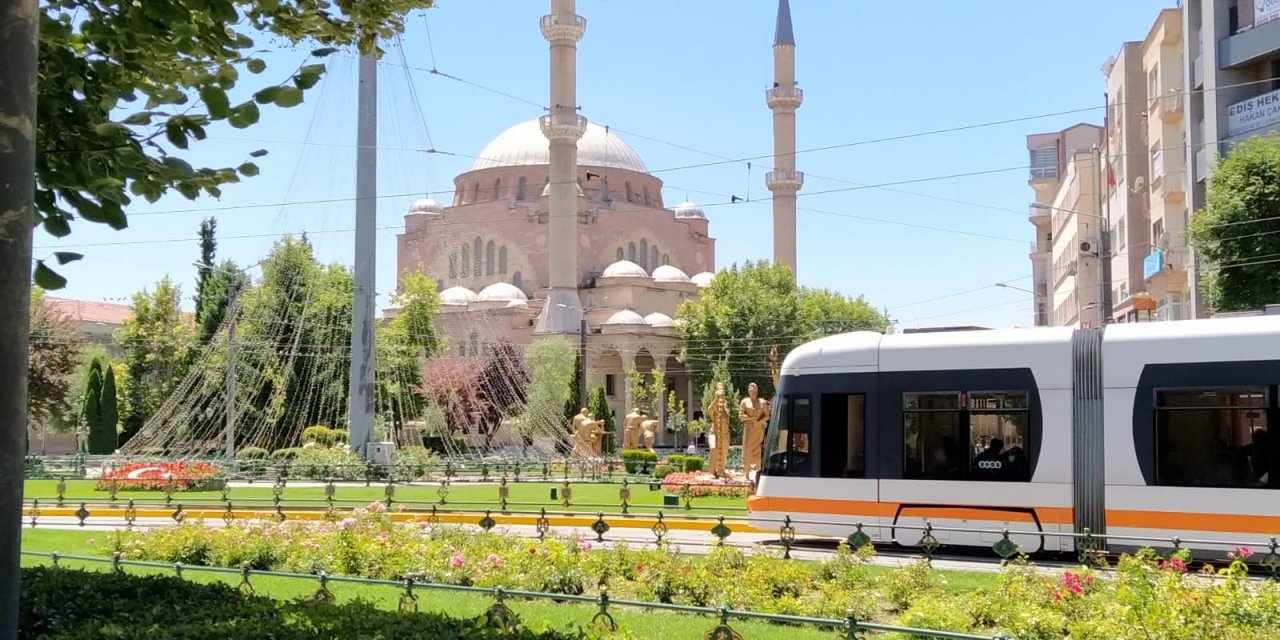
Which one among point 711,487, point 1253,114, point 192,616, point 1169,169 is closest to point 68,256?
point 192,616

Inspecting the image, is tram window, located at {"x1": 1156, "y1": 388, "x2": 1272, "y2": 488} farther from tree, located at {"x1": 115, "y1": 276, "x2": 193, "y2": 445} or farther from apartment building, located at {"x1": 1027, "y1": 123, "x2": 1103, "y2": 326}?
tree, located at {"x1": 115, "y1": 276, "x2": 193, "y2": 445}

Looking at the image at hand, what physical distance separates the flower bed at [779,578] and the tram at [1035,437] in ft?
4.36

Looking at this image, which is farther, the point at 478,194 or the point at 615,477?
the point at 478,194

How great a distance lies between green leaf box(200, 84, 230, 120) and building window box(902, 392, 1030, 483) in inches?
424

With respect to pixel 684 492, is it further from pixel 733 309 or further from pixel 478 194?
pixel 478 194

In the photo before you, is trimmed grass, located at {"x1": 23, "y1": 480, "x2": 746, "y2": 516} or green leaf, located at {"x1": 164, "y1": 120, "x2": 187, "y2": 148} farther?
trimmed grass, located at {"x1": 23, "y1": 480, "x2": 746, "y2": 516}

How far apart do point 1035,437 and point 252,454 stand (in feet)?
90.7

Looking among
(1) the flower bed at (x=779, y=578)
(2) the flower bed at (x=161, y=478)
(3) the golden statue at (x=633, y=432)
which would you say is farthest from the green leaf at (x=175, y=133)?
(3) the golden statue at (x=633, y=432)

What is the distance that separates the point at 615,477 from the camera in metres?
30.7

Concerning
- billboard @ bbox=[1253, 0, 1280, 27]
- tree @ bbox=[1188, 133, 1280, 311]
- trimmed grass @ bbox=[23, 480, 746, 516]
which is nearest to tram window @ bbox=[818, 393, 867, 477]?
trimmed grass @ bbox=[23, 480, 746, 516]

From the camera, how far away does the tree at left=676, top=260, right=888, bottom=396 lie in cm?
5541

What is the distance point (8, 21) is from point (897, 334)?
12210 mm

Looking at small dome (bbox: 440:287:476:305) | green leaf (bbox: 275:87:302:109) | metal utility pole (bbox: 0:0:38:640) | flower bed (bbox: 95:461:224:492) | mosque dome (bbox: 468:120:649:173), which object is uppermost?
mosque dome (bbox: 468:120:649:173)

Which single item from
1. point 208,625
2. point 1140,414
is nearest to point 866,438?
point 1140,414
